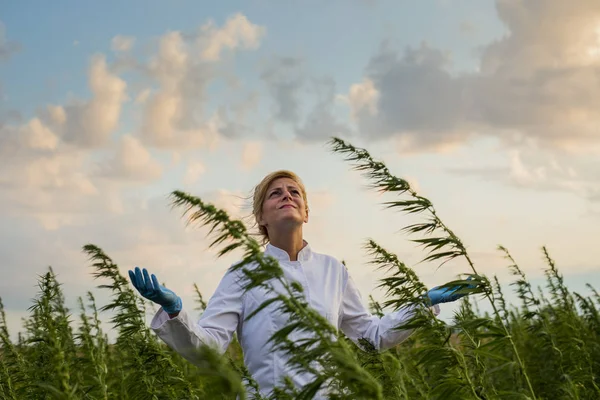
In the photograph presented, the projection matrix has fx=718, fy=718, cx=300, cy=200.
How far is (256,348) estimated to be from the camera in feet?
17.8

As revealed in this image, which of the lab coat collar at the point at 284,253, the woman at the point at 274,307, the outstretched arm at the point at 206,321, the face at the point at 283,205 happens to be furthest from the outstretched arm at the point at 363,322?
the outstretched arm at the point at 206,321

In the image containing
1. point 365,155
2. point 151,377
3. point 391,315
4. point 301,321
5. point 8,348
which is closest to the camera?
point 301,321

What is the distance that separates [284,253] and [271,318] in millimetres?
669

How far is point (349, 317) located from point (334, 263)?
497mm

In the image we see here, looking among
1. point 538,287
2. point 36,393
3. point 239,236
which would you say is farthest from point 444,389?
point 538,287

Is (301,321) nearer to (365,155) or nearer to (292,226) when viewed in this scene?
(365,155)

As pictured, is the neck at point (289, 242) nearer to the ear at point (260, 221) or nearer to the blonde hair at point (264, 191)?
the ear at point (260, 221)

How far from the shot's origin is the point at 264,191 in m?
→ 6.36

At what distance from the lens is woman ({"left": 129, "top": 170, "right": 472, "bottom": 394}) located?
16.8ft

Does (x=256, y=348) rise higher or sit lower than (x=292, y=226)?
lower

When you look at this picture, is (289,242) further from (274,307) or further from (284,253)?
(274,307)

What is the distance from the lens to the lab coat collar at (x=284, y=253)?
5918 mm

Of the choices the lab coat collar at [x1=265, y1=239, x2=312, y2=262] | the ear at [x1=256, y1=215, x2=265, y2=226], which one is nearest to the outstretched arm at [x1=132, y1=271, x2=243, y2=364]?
the lab coat collar at [x1=265, y1=239, x2=312, y2=262]

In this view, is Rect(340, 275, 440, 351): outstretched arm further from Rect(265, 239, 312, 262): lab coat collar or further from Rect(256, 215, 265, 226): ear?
Rect(256, 215, 265, 226): ear
